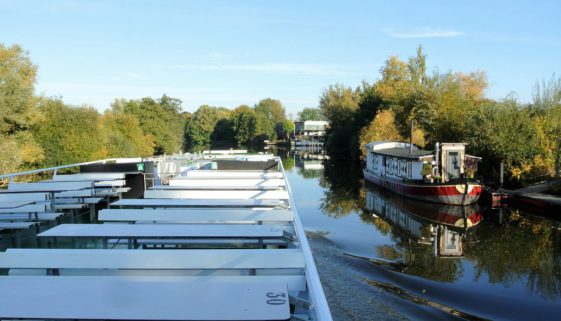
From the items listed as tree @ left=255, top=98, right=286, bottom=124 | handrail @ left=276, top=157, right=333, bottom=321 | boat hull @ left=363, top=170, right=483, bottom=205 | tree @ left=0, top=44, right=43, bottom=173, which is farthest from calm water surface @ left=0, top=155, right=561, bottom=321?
tree @ left=255, top=98, right=286, bottom=124

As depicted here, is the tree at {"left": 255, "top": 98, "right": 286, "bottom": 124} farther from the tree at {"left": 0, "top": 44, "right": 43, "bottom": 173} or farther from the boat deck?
the boat deck

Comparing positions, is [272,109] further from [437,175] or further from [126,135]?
[437,175]

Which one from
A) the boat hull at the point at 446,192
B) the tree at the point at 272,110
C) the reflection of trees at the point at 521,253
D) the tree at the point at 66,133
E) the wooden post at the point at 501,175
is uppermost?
the tree at the point at 272,110

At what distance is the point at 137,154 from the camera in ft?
160

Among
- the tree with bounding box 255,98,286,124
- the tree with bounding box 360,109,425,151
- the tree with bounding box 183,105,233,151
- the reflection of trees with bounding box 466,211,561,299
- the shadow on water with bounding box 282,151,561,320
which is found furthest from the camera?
the tree with bounding box 255,98,286,124

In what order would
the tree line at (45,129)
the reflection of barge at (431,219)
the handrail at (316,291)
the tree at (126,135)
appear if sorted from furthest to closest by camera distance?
the tree at (126,135), the tree line at (45,129), the reflection of barge at (431,219), the handrail at (316,291)

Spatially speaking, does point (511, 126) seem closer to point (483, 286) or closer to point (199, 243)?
point (483, 286)

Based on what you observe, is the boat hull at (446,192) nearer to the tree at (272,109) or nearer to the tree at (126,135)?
the tree at (126,135)

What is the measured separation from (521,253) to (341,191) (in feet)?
55.4

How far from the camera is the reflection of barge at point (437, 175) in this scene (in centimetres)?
2402

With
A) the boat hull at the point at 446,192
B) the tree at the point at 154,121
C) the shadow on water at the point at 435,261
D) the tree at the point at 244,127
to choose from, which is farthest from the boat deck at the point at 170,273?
the tree at the point at 244,127

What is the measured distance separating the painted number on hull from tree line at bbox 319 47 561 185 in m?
26.7

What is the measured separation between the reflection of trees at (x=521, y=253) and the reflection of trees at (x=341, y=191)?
279 inches

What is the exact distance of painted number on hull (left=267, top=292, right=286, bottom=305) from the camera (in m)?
2.57
